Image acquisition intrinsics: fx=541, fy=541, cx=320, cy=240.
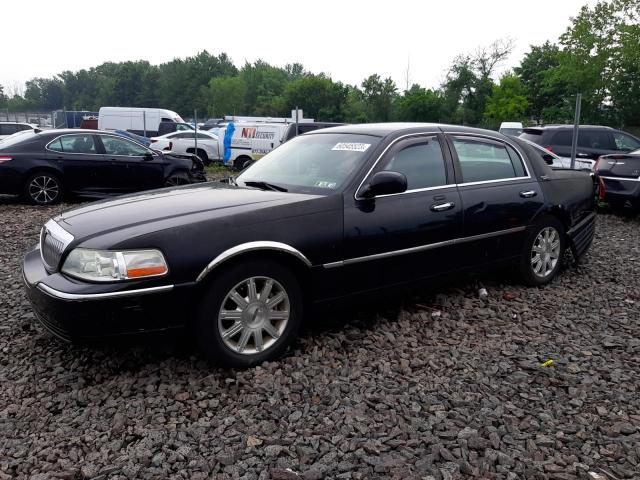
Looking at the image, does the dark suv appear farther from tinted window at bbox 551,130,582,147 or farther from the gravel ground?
the gravel ground

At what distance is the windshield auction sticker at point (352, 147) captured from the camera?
419 cm

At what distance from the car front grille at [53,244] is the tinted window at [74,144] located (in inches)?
279

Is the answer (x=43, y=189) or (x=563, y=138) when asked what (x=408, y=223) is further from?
(x=563, y=138)

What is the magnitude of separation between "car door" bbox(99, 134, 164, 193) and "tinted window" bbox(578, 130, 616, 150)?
31.4 ft

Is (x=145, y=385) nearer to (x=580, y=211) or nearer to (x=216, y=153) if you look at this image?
(x=580, y=211)

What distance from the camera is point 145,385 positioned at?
3.31 meters

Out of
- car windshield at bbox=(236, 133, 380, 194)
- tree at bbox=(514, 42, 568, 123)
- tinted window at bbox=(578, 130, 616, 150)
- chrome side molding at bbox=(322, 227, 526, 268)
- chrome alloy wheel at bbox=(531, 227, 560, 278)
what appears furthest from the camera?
tree at bbox=(514, 42, 568, 123)

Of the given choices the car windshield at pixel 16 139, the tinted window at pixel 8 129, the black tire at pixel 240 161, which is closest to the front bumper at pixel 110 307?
the car windshield at pixel 16 139

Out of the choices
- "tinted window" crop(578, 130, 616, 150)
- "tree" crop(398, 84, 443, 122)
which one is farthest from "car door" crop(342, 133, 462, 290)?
"tree" crop(398, 84, 443, 122)

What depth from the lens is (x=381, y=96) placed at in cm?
4466

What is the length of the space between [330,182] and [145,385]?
6.10ft

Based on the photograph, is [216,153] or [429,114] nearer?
[216,153]

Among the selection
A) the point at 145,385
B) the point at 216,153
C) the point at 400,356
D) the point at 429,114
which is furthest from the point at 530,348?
the point at 429,114

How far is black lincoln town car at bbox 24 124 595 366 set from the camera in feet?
10.2
